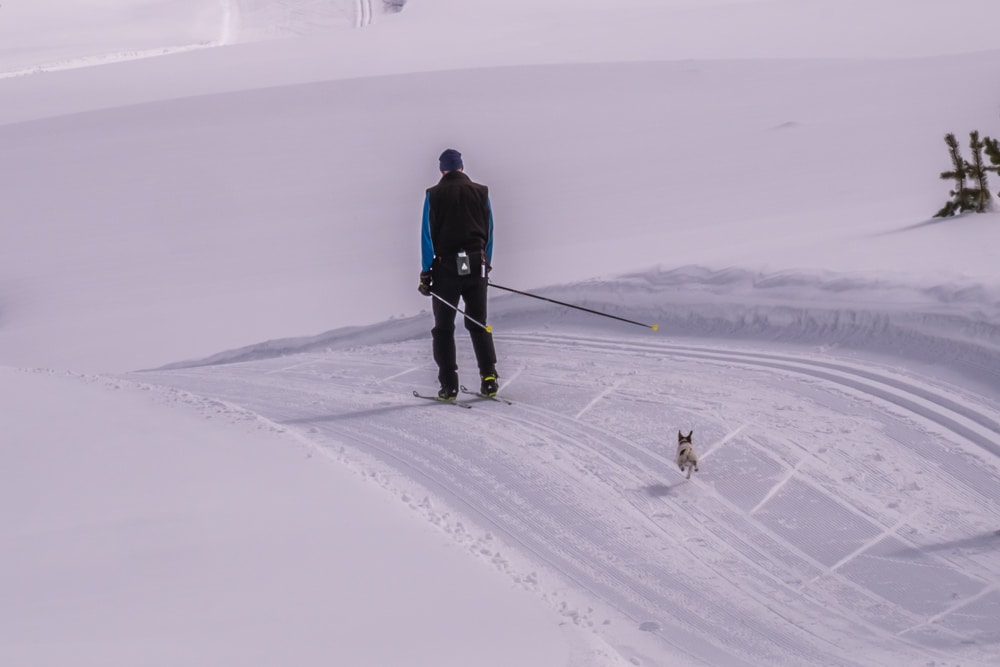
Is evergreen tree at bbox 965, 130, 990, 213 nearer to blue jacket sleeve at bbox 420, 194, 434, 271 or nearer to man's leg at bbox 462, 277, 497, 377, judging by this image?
man's leg at bbox 462, 277, 497, 377

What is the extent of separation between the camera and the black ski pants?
877cm

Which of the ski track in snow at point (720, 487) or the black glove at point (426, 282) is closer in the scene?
the ski track in snow at point (720, 487)

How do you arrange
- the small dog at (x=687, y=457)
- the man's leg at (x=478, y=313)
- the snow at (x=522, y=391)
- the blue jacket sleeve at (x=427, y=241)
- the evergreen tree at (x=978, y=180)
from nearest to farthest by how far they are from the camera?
1. the snow at (x=522, y=391)
2. the small dog at (x=687, y=457)
3. the blue jacket sleeve at (x=427, y=241)
4. the man's leg at (x=478, y=313)
5. the evergreen tree at (x=978, y=180)

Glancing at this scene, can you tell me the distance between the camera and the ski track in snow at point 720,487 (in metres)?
5.68

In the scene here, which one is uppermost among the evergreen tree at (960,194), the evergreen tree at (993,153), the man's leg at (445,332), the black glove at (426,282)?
the evergreen tree at (993,153)

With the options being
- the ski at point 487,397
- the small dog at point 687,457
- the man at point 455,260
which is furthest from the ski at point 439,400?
the small dog at point 687,457

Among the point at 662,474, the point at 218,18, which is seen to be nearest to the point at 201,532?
the point at 662,474

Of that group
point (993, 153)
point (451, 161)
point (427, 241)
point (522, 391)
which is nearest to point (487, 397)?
point (522, 391)

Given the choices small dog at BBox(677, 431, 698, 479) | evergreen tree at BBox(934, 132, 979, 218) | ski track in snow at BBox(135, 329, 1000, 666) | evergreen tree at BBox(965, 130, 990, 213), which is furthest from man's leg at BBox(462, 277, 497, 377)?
evergreen tree at BBox(965, 130, 990, 213)

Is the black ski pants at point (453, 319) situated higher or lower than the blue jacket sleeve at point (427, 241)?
lower

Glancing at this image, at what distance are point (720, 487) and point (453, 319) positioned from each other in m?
2.67

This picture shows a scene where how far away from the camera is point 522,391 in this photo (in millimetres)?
9203

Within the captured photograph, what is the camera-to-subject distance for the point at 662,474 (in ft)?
23.8

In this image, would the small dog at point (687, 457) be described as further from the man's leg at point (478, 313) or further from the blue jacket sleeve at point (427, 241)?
the blue jacket sleeve at point (427, 241)
